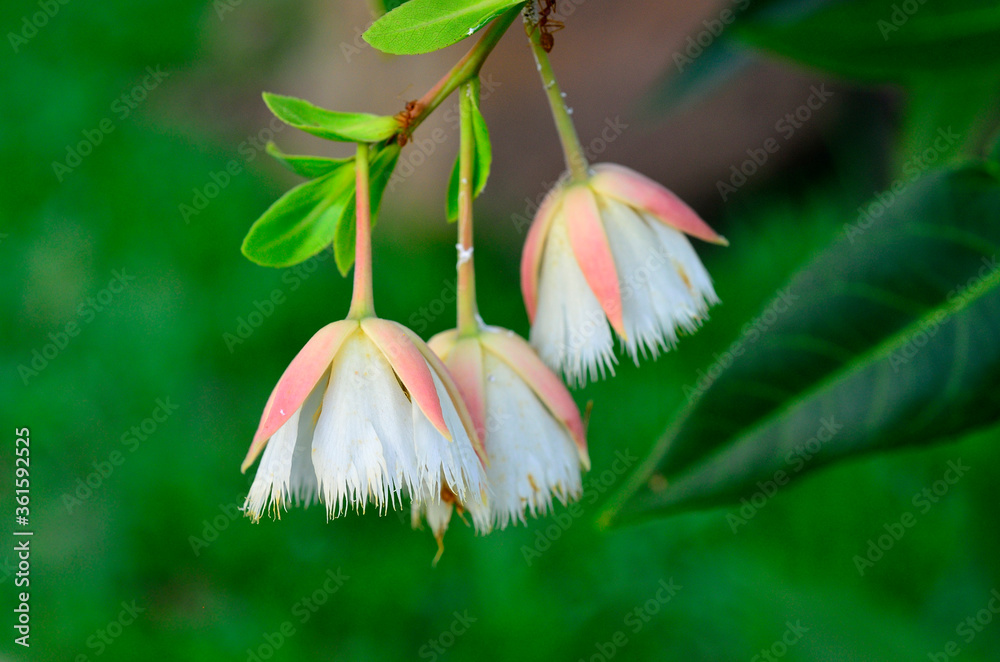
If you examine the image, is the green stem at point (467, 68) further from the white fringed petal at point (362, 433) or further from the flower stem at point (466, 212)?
the white fringed petal at point (362, 433)

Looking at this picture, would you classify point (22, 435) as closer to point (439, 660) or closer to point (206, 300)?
point (206, 300)

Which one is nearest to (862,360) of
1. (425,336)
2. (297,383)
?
(297,383)

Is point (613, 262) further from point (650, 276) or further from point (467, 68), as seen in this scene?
point (467, 68)

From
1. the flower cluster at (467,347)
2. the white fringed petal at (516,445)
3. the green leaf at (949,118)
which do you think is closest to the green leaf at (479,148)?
the flower cluster at (467,347)

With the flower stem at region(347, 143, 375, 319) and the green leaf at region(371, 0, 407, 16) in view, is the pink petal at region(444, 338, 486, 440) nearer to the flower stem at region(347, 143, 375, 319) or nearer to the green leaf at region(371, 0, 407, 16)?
the flower stem at region(347, 143, 375, 319)

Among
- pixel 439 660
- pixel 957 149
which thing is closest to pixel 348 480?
pixel 957 149
